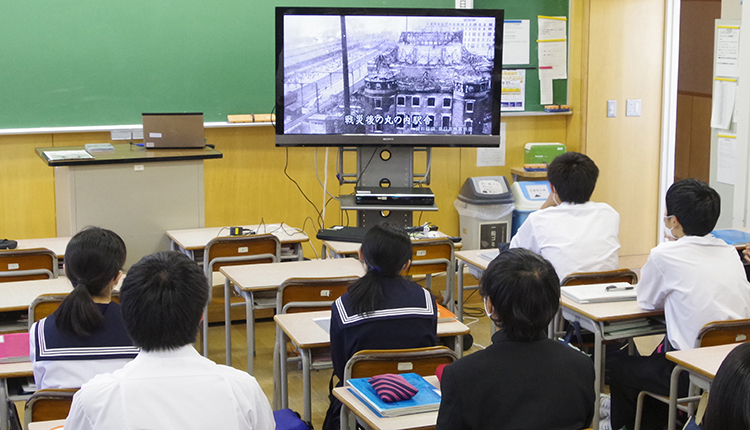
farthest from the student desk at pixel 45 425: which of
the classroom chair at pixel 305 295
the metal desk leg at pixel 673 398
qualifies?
the metal desk leg at pixel 673 398

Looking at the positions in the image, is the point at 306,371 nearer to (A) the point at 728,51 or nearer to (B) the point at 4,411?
(B) the point at 4,411

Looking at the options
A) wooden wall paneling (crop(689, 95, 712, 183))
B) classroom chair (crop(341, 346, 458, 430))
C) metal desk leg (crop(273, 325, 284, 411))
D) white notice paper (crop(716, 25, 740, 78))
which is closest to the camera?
classroom chair (crop(341, 346, 458, 430))

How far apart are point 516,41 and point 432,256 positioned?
286 cm

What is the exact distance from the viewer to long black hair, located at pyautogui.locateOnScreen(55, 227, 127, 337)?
7.48 ft

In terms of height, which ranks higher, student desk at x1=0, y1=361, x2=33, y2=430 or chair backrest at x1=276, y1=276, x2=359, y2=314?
chair backrest at x1=276, y1=276, x2=359, y2=314

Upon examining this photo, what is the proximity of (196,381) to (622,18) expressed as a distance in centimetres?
590

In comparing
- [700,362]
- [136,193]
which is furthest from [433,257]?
[700,362]

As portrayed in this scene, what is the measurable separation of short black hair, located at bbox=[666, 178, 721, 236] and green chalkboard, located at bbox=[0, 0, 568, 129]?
3.49m

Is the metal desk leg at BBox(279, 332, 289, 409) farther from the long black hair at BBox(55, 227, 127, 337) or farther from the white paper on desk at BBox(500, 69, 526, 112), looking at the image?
the white paper on desk at BBox(500, 69, 526, 112)

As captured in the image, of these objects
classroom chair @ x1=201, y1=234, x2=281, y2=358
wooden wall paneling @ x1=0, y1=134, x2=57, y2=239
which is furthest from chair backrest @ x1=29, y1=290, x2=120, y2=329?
wooden wall paneling @ x1=0, y1=134, x2=57, y2=239

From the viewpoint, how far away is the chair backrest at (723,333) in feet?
9.30

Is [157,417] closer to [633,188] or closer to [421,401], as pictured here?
[421,401]

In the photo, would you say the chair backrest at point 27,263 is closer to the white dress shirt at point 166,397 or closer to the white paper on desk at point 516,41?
the white dress shirt at point 166,397

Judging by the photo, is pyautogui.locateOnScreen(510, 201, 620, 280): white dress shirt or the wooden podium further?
the wooden podium
